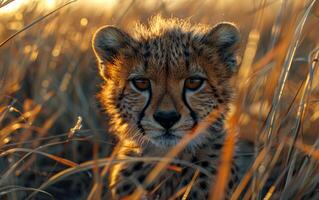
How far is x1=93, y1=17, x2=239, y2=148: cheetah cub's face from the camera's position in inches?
117

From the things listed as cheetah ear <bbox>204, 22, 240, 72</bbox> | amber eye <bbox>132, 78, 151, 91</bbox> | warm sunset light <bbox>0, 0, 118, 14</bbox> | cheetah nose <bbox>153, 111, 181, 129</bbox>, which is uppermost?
warm sunset light <bbox>0, 0, 118, 14</bbox>

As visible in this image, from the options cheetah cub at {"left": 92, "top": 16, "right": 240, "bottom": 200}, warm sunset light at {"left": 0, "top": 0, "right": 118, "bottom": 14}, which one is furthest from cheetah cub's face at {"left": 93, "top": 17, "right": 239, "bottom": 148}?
warm sunset light at {"left": 0, "top": 0, "right": 118, "bottom": 14}

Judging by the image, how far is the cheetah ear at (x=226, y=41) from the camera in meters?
3.26

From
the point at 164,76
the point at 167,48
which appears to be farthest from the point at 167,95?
the point at 167,48

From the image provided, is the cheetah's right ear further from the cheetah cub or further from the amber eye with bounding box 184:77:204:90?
the amber eye with bounding box 184:77:204:90

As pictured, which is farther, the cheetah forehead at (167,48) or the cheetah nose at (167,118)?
the cheetah forehead at (167,48)

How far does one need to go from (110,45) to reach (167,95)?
546mm

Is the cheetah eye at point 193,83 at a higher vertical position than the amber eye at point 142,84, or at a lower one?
lower

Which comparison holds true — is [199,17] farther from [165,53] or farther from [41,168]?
[165,53]

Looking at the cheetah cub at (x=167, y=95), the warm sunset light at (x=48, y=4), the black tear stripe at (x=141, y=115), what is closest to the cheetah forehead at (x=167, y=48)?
the cheetah cub at (x=167, y=95)

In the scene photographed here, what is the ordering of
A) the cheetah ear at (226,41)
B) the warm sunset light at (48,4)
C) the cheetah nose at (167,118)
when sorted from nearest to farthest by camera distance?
the cheetah nose at (167,118) → the cheetah ear at (226,41) → the warm sunset light at (48,4)

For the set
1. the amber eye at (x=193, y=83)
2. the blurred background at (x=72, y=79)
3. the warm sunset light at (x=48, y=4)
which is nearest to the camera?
the amber eye at (x=193, y=83)

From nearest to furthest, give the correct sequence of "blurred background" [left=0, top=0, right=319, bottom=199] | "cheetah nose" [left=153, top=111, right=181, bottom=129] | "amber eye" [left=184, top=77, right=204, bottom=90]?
1. "cheetah nose" [left=153, top=111, right=181, bottom=129]
2. "amber eye" [left=184, top=77, right=204, bottom=90]
3. "blurred background" [left=0, top=0, right=319, bottom=199]

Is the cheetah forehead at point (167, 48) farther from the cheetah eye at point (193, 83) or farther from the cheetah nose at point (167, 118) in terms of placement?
the cheetah nose at point (167, 118)
